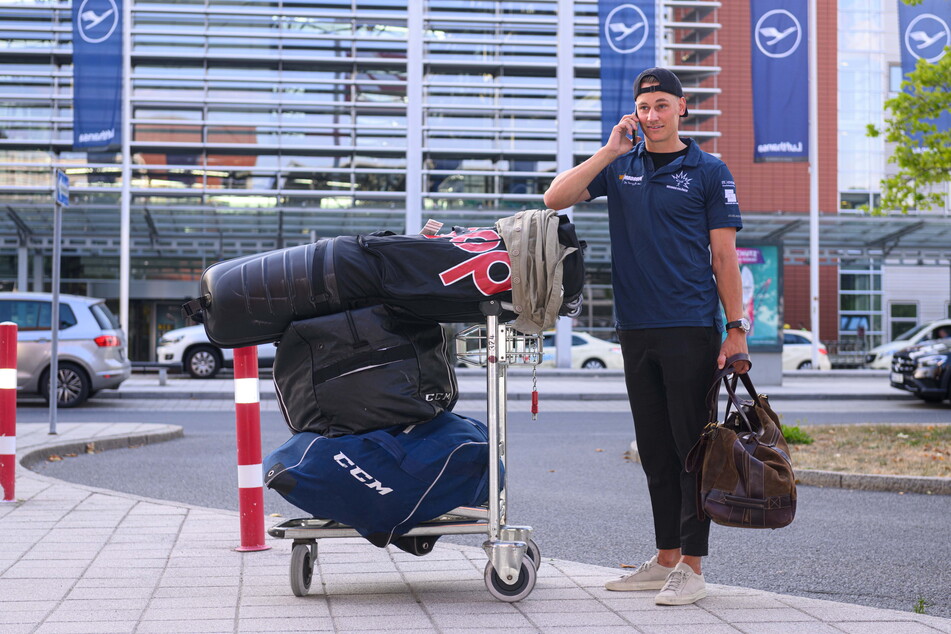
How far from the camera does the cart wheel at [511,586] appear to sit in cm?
420

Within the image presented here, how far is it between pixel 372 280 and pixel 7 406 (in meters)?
3.74

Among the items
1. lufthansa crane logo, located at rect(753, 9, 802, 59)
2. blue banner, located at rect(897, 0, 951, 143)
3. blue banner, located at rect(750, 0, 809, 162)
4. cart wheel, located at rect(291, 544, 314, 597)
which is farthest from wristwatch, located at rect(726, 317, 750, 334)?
lufthansa crane logo, located at rect(753, 9, 802, 59)

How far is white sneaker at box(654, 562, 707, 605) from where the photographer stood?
421 cm

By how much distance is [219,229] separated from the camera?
2912 centimetres

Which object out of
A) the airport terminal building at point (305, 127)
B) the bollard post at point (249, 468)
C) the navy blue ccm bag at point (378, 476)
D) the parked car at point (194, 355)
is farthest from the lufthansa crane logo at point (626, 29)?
the navy blue ccm bag at point (378, 476)

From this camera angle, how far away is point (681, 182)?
440cm

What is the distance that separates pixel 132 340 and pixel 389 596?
2785cm

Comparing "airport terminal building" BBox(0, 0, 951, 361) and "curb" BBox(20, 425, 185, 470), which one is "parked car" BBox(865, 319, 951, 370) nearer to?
"airport terminal building" BBox(0, 0, 951, 361)

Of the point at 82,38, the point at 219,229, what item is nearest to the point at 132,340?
the point at 219,229

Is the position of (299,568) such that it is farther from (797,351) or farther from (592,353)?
(797,351)

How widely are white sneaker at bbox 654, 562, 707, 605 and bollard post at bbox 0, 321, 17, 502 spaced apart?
430cm

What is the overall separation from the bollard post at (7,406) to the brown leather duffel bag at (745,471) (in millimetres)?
4369

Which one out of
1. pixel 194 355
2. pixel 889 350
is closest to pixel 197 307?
pixel 194 355

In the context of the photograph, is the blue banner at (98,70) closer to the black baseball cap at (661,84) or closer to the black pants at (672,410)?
the black baseball cap at (661,84)
